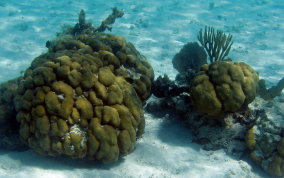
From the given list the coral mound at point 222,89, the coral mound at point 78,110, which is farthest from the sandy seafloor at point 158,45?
the coral mound at point 222,89

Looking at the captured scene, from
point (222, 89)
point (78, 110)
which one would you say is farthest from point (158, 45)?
point (78, 110)

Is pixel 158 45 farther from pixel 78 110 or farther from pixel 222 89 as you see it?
pixel 78 110

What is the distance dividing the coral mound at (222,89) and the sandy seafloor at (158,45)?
1104 millimetres

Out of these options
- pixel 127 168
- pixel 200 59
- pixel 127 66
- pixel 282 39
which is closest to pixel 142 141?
pixel 127 168

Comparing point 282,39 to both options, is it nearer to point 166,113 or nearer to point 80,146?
point 166,113

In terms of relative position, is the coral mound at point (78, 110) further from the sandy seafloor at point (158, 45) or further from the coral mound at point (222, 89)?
the coral mound at point (222, 89)

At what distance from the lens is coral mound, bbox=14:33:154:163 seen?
464 cm

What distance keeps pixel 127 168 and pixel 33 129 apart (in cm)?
200

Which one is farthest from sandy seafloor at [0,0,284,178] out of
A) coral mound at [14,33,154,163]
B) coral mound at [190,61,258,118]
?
coral mound at [190,61,258,118]

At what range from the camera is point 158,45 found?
15.5 meters

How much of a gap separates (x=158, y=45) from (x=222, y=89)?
35.2 ft

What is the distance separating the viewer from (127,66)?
6.35m

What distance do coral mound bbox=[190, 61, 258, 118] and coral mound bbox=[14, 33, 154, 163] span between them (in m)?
1.37

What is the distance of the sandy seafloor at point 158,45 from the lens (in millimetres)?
5113
